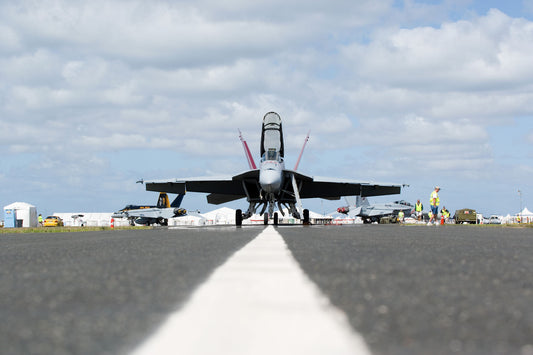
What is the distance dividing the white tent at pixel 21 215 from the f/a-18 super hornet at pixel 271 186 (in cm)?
2976

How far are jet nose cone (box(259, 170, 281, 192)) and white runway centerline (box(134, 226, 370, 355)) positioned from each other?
17.0 meters

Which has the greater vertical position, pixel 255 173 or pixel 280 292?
pixel 255 173

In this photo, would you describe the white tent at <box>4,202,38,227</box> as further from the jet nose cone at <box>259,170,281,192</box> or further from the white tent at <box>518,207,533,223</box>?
the white tent at <box>518,207,533,223</box>

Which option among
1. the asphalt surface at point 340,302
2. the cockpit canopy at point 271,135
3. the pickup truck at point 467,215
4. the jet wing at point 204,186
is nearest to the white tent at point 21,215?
the jet wing at point 204,186

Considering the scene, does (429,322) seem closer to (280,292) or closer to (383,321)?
(383,321)

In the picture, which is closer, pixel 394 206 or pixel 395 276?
pixel 395 276

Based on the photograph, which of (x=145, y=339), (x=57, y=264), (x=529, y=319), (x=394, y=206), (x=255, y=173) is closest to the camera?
(x=145, y=339)

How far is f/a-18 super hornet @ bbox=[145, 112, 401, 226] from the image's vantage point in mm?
20859

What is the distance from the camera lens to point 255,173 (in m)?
22.8

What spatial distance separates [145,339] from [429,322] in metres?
0.83

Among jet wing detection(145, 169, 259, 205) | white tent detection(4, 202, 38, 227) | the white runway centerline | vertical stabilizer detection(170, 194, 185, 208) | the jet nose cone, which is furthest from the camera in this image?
vertical stabilizer detection(170, 194, 185, 208)

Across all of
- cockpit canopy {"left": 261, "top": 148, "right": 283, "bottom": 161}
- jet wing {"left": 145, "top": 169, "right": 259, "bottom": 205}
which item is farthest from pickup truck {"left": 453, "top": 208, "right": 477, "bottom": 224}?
cockpit canopy {"left": 261, "top": 148, "right": 283, "bottom": 161}

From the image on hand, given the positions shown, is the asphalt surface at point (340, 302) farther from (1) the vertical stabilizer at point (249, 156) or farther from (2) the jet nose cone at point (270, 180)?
(1) the vertical stabilizer at point (249, 156)

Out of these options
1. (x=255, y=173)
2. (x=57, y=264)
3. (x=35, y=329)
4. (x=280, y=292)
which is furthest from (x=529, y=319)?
(x=255, y=173)
